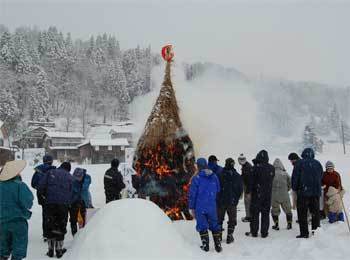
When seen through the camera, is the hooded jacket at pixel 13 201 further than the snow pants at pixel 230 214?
No

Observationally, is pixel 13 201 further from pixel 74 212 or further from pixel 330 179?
pixel 330 179

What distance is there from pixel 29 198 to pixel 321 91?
14082 centimetres

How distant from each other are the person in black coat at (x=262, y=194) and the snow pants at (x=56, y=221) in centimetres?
414

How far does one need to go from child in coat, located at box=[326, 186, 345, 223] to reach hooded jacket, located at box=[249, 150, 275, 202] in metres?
1.58

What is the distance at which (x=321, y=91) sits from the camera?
13400cm

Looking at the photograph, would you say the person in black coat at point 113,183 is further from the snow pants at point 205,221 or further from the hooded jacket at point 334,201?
the hooded jacket at point 334,201

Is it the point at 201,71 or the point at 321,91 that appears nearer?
the point at 201,71

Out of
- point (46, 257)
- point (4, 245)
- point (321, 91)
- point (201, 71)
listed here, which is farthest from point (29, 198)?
point (321, 91)

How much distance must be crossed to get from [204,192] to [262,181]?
5.35 feet

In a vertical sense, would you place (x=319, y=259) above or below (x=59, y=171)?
below

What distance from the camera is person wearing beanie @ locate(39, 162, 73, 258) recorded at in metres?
6.87

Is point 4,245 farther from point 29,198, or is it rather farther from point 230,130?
point 230,130

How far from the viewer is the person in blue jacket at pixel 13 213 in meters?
5.96

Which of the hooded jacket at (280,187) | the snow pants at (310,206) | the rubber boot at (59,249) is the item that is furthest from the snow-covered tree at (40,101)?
the snow pants at (310,206)
